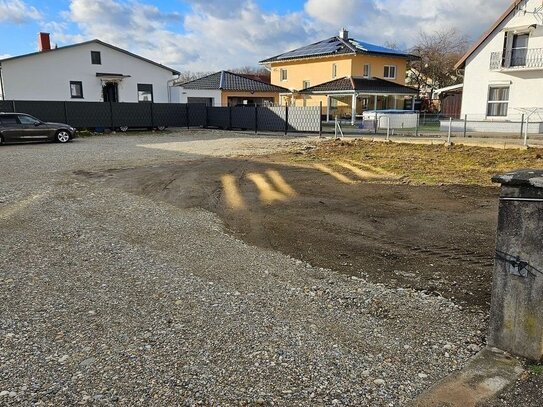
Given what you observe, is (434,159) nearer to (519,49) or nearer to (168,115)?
(519,49)

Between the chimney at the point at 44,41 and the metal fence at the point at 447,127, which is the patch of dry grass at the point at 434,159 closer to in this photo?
the metal fence at the point at 447,127

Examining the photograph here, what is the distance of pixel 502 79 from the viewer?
2867 centimetres

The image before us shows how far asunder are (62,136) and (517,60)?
25.7m

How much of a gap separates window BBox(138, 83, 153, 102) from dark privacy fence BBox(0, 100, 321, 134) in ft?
17.5

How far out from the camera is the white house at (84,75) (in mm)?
32031

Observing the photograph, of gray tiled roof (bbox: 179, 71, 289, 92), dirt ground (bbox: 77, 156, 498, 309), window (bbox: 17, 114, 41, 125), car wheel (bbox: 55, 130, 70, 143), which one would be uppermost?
gray tiled roof (bbox: 179, 71, 289, 92)

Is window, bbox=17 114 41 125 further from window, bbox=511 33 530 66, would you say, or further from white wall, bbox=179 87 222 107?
window, bbox=511 33 530 66

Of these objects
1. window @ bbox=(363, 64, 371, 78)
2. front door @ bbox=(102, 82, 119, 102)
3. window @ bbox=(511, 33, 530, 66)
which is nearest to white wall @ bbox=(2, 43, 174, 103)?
front door @ bbox=(102, 82, 119, 102)

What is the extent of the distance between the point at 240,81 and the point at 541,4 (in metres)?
25.1

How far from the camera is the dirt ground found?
5469 mm

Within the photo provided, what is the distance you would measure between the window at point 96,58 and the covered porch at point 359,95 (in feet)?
52.3

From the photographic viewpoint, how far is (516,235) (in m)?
3.41

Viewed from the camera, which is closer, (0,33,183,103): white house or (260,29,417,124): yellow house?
(0,33,183,103): white house

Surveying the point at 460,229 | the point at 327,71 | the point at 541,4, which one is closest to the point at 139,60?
the point at 327,71
